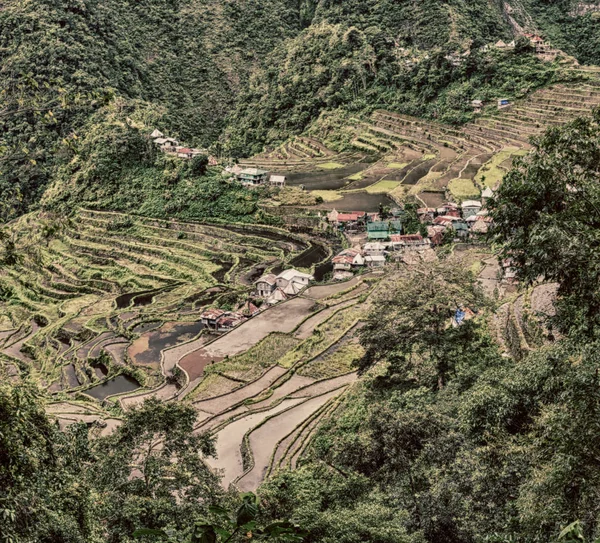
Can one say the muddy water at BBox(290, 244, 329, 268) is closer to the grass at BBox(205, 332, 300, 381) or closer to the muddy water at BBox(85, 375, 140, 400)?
the grass at BBox(205, 332, 300, 381)

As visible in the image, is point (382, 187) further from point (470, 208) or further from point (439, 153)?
point (470, 208)

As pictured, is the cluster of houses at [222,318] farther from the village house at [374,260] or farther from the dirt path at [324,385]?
the dirt path at [324,385]

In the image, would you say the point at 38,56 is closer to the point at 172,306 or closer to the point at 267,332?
the point at 172,306

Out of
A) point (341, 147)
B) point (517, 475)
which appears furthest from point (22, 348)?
point (341, 147)

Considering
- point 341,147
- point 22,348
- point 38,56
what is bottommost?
point 22,348

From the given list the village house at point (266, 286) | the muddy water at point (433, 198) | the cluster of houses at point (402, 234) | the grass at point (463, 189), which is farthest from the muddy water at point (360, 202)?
the village house at point (266, 286)

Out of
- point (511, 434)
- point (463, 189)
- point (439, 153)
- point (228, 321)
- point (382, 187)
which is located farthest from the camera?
point (439, 153)

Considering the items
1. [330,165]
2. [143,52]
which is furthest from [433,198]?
[143,52]
